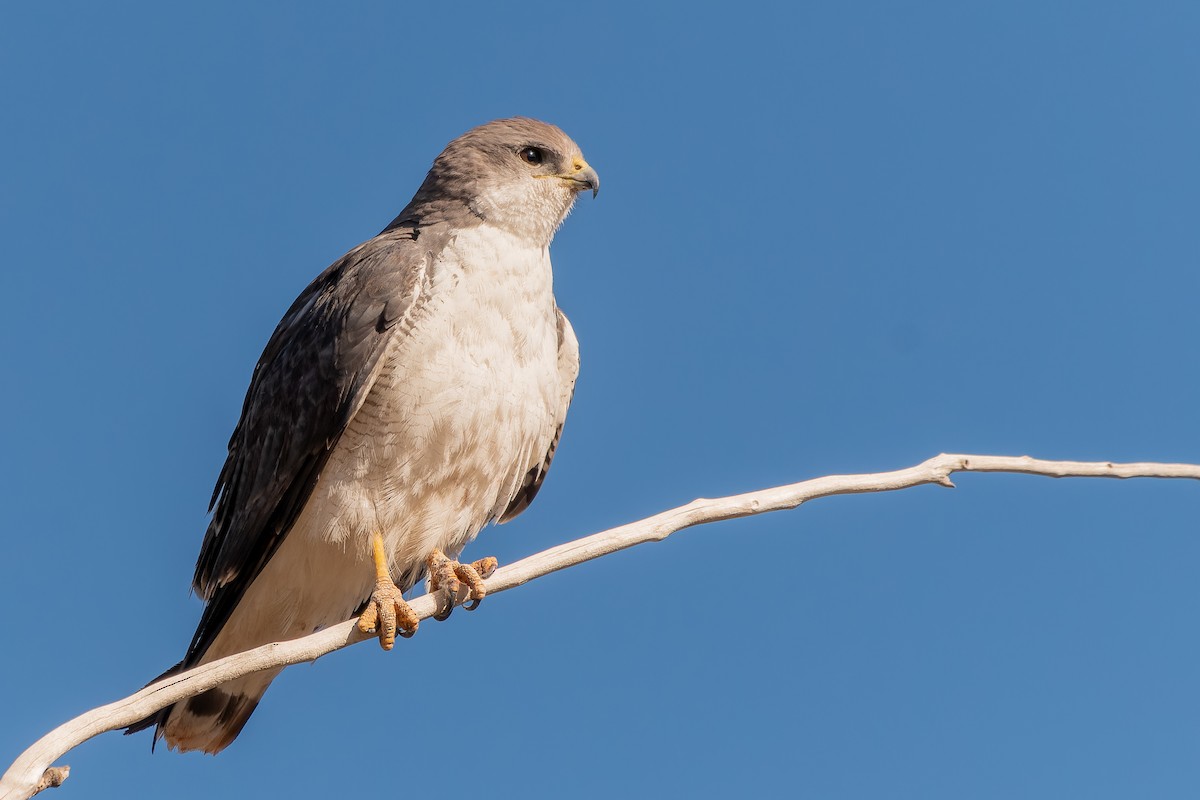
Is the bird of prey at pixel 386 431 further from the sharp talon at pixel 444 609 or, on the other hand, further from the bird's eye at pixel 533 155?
the bird's eye at pixel 533 155

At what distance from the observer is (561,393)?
5.97 m

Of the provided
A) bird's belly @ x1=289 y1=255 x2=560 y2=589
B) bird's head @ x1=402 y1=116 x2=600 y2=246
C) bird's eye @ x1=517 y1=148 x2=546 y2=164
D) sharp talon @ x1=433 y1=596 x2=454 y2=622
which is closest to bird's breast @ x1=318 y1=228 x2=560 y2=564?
bird's belly @ x1=289 y1=255 x2=560 y2=589

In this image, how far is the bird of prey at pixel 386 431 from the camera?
5.17 meters

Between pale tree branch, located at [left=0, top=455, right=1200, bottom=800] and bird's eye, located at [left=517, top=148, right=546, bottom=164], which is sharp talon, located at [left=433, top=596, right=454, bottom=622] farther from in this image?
bird's eye, located at [left=517, top=148, right=546, bottom=164]

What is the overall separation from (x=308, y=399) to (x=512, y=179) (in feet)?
4.71

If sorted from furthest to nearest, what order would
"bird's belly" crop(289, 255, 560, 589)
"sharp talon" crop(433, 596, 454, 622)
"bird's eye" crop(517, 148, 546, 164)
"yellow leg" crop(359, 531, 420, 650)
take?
1. "bird's eye" crop(517, 148, 546, 164)
2. "bird's belly" crop(289, 255, 560, 589)
3. "sharp talon" crop(433, 596, 454, 622)
4. "yellow leg" crop(359, 531, 420, 650)

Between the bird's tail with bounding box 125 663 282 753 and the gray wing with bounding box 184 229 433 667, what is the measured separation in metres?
0.40

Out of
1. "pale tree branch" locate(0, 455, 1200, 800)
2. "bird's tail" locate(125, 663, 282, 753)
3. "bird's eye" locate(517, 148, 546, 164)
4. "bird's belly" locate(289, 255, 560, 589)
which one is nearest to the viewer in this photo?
"pale tree branch" locate(0, 455, 1200, 800)

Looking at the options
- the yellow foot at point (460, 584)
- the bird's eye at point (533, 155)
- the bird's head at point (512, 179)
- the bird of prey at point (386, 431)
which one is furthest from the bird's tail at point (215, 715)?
the bird's eye at point (533, 155)

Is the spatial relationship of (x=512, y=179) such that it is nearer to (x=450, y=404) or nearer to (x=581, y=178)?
(x=581, y=178)

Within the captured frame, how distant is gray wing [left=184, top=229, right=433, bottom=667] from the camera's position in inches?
205

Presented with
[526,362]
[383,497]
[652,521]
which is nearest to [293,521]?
[383,497]

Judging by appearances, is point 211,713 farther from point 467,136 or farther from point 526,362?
point 467,136

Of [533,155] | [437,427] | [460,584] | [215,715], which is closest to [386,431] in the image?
[437,427]
